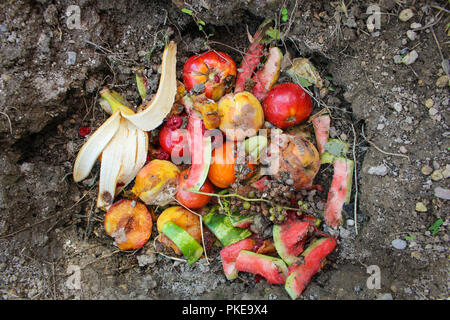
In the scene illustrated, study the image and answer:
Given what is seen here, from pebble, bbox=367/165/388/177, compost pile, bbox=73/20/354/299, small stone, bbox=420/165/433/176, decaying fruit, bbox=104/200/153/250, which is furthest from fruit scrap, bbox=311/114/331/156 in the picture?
decaying fruit, bbox=104/200/153/250

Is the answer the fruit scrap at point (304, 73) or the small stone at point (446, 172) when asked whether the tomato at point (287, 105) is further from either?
the small stone at point (446, 172)

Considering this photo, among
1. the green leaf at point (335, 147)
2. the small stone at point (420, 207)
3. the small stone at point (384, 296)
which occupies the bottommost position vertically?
the small stone at point (384, 296)

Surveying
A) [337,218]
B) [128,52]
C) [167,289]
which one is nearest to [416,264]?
[337,218]

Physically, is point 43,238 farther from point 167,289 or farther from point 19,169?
point 167,289

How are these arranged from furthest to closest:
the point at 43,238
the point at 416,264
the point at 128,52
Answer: the point at 128,52 < the point at 43,238 < the point at 416,264

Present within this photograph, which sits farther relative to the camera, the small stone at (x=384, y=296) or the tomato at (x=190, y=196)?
the tomato at (x=190, y=196)

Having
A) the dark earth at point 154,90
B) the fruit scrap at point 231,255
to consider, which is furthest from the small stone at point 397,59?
the fruit scrap at point 231,255

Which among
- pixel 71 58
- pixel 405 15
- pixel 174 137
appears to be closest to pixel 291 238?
pixel 174 137
